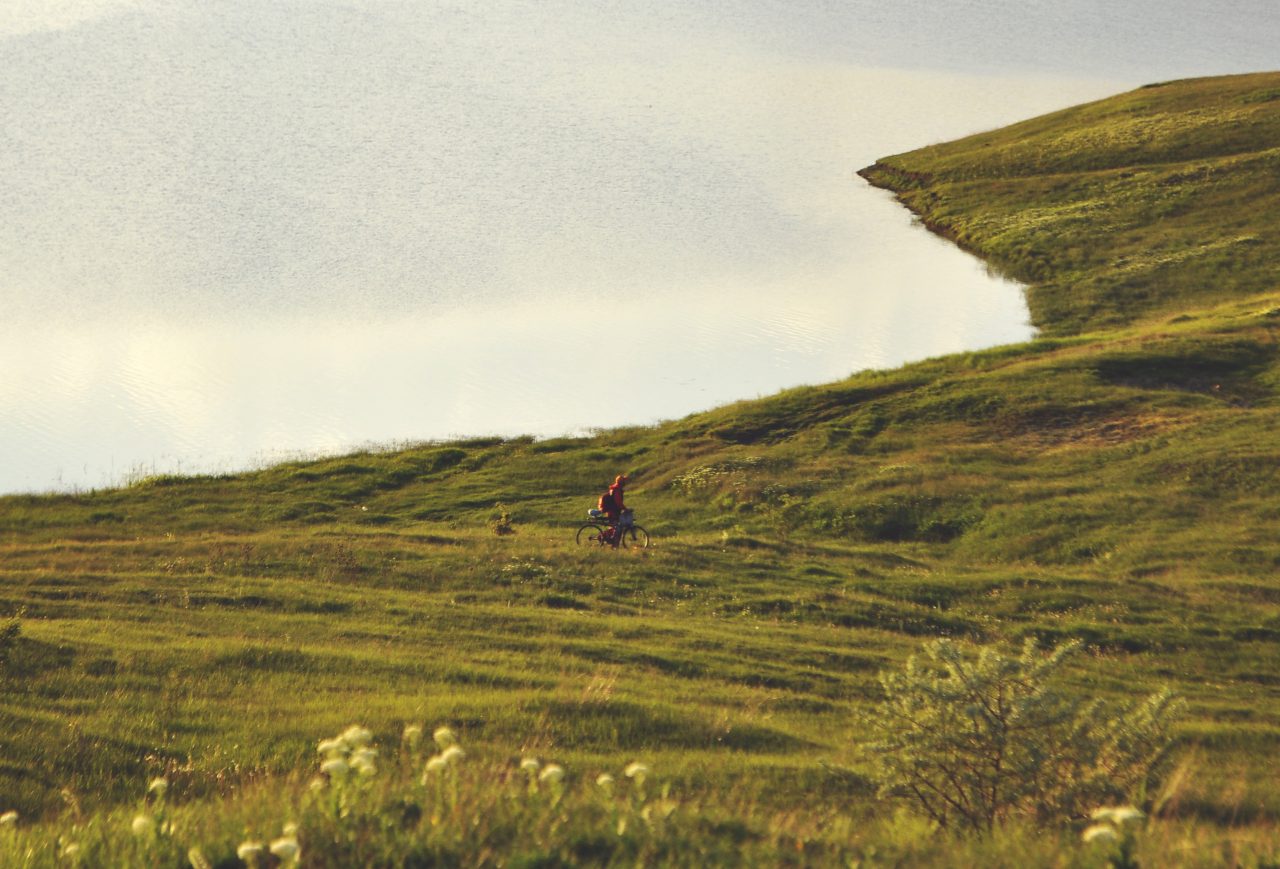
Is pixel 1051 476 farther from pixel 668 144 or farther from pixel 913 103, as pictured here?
pixel 913 103

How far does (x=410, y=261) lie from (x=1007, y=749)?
276 feet

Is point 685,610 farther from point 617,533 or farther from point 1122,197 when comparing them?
point 1122,197

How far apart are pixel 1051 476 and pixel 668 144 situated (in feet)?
345

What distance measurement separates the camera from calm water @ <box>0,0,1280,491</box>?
66.3 m

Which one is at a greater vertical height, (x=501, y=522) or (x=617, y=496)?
(x=617, y=496)


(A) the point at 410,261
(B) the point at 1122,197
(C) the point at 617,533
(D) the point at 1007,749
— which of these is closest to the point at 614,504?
(C) the point at 617,533

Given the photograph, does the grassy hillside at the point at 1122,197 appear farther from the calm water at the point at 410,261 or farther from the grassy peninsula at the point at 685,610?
the calm water at the point at 410,261

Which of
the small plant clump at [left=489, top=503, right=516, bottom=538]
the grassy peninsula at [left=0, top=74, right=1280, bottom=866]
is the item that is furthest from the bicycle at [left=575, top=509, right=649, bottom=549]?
the small plant clump at [left=489, top=503, right=516, bottom=538]

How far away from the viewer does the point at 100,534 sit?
47406 mm

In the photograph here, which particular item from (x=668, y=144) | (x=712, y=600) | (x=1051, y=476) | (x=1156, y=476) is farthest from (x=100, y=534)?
(x=668, y=144)

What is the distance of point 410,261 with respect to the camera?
92.8 metres

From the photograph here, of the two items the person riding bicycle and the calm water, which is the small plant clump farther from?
the calm water

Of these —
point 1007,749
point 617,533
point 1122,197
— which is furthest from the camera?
point 1122,197

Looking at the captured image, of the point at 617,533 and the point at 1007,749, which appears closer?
the point at 1007,749
